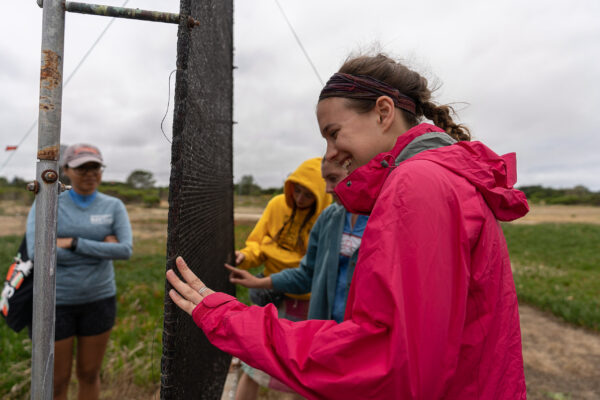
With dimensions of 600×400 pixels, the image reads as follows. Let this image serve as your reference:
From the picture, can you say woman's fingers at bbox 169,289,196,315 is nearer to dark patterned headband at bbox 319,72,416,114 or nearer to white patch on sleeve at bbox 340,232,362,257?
dark patterned headband at bbox 319,72,416,114

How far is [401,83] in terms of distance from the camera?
4.53ft

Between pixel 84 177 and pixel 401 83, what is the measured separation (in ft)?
8.61

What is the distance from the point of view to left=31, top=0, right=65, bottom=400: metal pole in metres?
1.12

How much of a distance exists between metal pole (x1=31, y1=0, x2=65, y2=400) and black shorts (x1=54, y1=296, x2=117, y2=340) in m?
1.73

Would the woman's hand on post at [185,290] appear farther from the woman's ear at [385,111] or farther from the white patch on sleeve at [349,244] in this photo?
the white patch on sleeve at [349,244]

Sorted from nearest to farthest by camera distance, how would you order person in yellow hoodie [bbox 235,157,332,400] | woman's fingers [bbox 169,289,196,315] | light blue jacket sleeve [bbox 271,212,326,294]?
woman's fingers [bbox 169,289,196,315] → light blue jacket sleeve [bbox 271,212,326,294] → person in yellow hoodie [bbox 235,157,332,400]

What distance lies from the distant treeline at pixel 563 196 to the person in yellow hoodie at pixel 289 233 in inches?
3526

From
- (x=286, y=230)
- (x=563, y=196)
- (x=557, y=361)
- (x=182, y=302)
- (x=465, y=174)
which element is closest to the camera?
(x=465, y=174)

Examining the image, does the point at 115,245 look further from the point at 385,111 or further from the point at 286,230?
the point at 385,111

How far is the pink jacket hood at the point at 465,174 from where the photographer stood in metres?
0.97

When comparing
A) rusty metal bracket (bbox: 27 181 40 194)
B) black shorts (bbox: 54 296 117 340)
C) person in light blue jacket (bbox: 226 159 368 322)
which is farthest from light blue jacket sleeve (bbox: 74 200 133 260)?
rusty metal bracket (bbox: 27 181 40 194)

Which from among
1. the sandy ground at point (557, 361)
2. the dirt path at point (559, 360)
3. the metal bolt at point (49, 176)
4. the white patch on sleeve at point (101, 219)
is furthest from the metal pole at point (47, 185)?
the dirt path at point (559, 360)

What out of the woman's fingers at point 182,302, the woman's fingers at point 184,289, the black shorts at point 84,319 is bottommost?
the black shorts at point 84,319

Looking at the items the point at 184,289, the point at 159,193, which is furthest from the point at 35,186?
the point at 159,193
